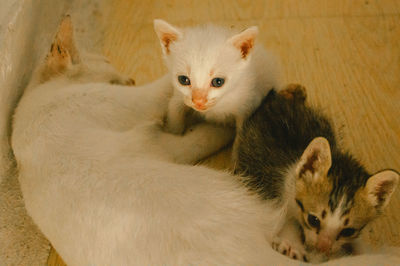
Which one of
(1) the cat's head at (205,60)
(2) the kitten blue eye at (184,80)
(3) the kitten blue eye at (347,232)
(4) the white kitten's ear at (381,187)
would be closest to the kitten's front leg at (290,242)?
(3) the kitten blue eye at (347,232)

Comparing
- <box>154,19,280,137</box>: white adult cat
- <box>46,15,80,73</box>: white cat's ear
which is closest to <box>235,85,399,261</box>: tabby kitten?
<box>154,19,280,137</box>: white adult cat

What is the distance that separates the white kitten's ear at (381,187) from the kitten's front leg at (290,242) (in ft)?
0.85

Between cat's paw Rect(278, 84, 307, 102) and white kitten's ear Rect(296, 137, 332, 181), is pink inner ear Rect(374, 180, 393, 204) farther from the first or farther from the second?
cat's paw Rect(278, 84, 307, 102)

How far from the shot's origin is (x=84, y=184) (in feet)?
3.95

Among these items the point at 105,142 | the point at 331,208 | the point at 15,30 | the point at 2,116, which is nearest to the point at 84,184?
the point at 105,142

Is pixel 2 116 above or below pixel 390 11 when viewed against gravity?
below

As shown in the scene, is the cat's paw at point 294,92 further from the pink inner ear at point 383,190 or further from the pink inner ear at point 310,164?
the pink inner ear at point 383,190

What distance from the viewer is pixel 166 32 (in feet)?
5.05

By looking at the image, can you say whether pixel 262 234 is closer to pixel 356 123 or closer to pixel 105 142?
pixel 105 142

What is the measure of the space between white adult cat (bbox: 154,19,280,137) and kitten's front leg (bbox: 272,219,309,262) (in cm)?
50

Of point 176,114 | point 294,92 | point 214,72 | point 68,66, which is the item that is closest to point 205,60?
point 214,72

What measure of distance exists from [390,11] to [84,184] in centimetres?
197

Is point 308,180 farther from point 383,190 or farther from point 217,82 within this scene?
point 217,82

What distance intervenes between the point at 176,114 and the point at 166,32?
0.34 meters
